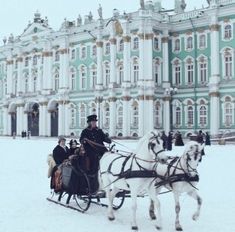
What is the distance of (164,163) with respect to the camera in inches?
333

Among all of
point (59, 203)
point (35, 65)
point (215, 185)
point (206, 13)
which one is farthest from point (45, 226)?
point (35, 65)

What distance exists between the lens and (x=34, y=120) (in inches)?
2281

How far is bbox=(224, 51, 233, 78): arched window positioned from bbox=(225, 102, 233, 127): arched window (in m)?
2.57

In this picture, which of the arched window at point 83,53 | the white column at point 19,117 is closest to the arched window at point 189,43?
the arched window at point 83,53

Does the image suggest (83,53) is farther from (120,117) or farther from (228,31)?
(228,31)

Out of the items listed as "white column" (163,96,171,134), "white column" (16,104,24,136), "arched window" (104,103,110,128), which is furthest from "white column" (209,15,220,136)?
"white column" (16,104,24,136)

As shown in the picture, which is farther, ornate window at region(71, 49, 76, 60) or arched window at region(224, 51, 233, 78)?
ornate window at region(71, 49, 76, 60)

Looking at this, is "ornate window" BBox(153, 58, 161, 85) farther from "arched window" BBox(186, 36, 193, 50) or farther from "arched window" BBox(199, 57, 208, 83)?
"arched window" BBox(199, 57, 208, 83)

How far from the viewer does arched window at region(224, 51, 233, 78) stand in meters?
41.6

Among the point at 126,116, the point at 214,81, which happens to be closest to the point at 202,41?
the point at 214,81

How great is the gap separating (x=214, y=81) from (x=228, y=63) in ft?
6.87

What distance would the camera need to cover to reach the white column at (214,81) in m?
41.2

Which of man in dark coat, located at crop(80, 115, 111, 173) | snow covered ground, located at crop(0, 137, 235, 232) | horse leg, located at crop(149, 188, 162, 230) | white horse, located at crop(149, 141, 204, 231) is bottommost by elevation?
snow covered ground, located at crop(0, 137, 235, 232)

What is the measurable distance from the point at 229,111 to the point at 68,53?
20.9 meters
